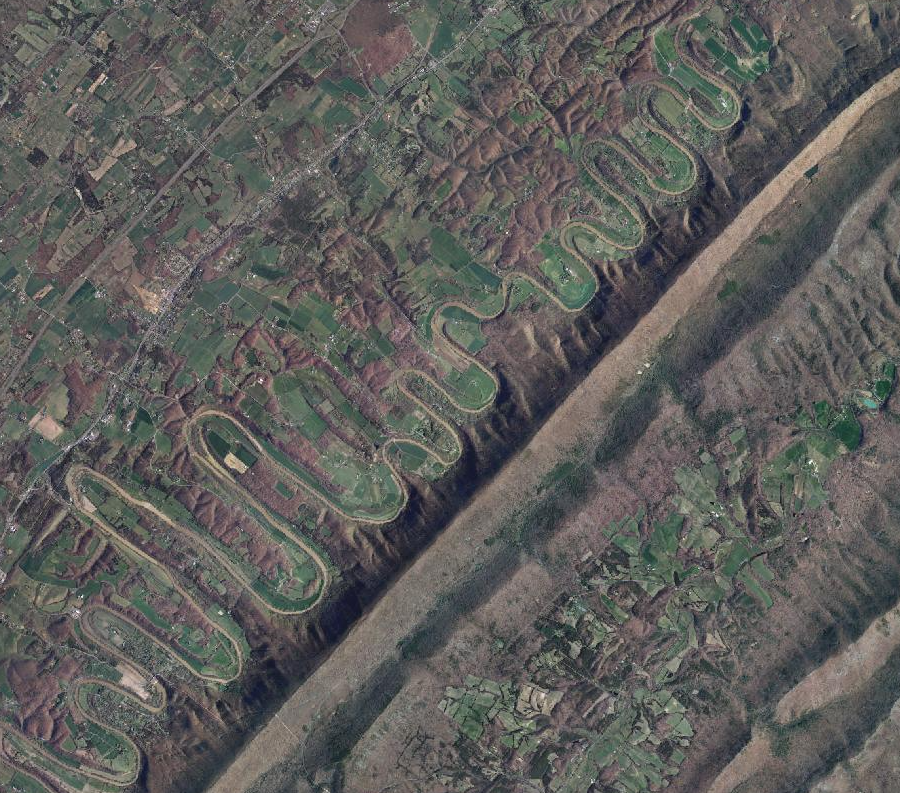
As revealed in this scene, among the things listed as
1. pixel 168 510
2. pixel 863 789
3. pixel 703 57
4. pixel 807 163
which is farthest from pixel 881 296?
pixel 168 510

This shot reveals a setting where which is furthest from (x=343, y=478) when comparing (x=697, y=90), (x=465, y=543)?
(x=697, y=90)

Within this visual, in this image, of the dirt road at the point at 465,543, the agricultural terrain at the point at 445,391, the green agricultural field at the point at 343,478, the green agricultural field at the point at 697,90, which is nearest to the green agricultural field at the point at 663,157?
the agricultural terrain at the point at 445,391

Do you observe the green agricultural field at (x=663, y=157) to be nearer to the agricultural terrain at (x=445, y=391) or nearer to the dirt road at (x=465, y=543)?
the agricultural terrain at (x=445, y=391)

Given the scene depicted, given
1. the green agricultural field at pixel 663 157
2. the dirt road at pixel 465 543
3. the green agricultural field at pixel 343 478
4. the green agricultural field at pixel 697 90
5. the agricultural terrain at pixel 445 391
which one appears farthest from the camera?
the green agricultural field at pixel 697 90

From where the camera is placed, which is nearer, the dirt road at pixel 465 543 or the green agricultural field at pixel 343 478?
the dirt road at pixel 465 543

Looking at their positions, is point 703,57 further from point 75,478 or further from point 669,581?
point 75,478

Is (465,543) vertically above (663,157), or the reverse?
(663,157)

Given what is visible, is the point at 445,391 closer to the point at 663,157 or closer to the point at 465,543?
the point at 465,543

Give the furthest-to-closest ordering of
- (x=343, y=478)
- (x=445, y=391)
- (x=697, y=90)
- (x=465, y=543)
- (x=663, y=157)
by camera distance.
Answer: (x=697, y=90) < (x=663, y=157) < (x=445, y=391) < (x=343, y=478) < (x=465, y=543)
